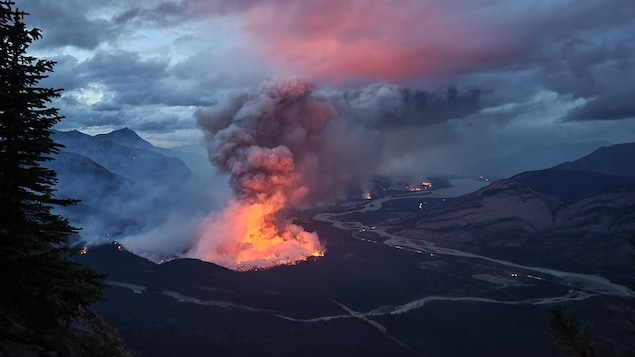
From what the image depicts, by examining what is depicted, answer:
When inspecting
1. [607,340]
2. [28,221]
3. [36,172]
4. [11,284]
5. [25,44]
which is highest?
[25,44]

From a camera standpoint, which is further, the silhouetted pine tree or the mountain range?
the mountain range

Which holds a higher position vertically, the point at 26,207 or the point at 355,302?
the point at 26,207

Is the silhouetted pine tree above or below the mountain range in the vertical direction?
above

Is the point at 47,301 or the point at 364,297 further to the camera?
the point at 364,297

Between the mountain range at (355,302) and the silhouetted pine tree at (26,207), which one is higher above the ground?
the silhouetted pine tree at (26,207)

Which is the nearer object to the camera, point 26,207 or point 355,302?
point 26,207

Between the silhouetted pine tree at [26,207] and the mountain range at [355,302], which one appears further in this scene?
the mountain range at [355,302]

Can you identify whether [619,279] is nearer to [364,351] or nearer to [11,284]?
[364,351]

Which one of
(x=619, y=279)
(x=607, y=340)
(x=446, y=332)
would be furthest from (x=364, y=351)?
(x=619, y=279)
